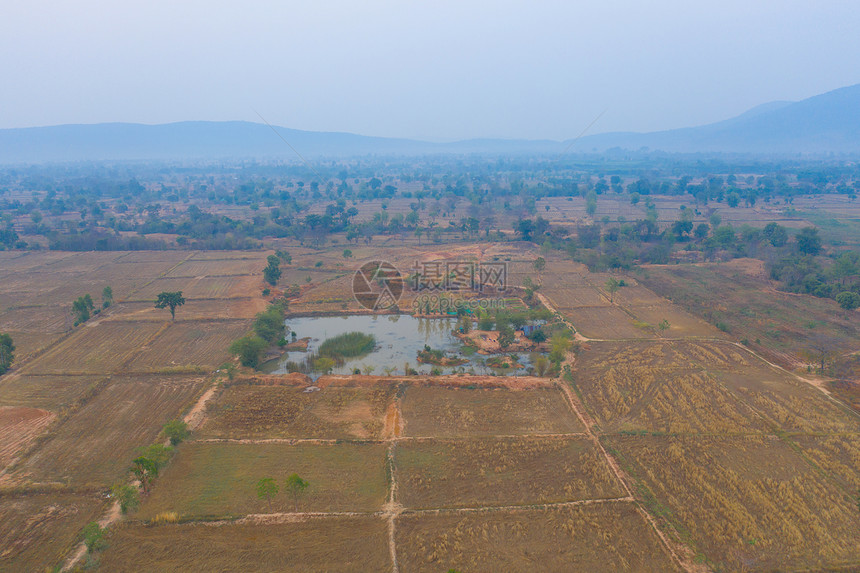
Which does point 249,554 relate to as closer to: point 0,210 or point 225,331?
point 225,331

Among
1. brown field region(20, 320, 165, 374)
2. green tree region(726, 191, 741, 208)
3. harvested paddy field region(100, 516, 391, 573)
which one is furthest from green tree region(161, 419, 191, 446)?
green tree region(726, 191, 741, 208)

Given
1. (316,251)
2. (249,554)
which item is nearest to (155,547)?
(249,554)

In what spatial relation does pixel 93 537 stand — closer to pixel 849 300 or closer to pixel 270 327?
pixel 270 327

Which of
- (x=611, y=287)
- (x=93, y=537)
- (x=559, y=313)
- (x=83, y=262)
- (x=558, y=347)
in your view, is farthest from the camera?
(x=83, y=262)

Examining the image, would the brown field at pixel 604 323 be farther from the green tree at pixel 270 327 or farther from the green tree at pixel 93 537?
the green tree at pixel 93 537

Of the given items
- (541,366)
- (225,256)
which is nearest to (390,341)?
(541,366)

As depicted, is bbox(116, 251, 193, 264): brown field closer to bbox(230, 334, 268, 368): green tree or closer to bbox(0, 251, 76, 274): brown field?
bbox(0, 251, 76, 274): brown field
